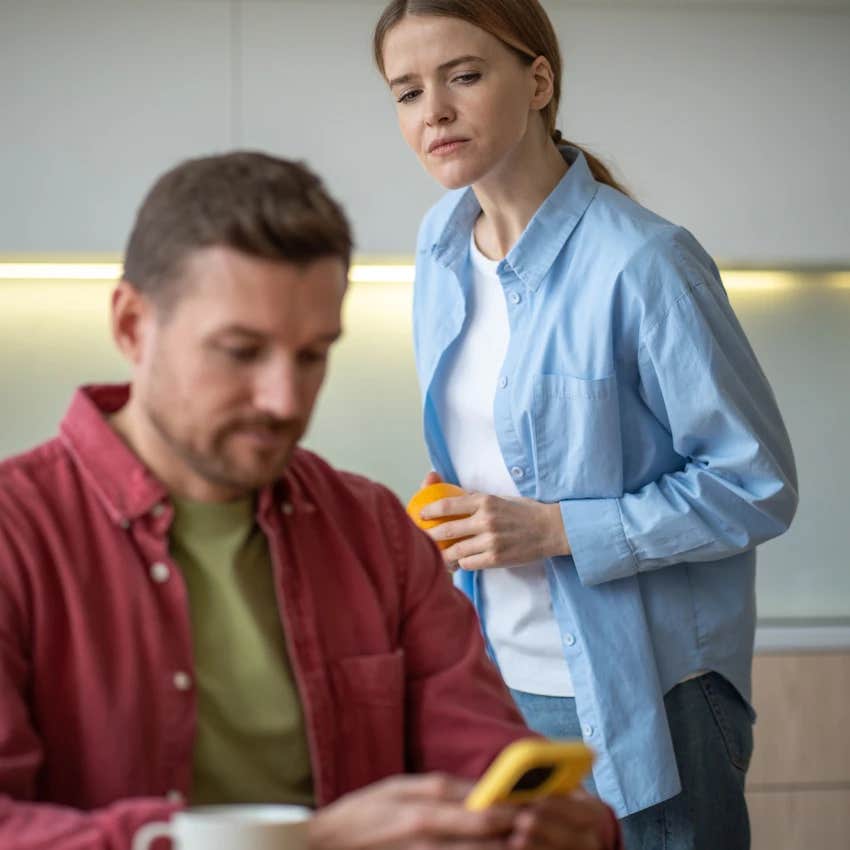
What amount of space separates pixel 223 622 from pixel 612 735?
2.37 ft

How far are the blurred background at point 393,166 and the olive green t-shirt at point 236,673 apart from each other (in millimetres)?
2034

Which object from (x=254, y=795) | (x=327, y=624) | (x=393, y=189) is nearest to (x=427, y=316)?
(x=327, y=624)

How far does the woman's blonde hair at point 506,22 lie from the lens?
179 centimetres

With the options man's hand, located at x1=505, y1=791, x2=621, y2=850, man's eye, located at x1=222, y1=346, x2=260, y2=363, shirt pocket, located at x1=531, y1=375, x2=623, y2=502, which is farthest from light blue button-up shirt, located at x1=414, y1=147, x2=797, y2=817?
man's eye, located at x1=222, y1=346, x2=260, y2=363

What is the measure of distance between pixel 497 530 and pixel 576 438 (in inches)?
6.0

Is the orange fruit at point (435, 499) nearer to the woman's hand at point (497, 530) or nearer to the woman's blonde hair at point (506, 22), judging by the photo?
the woman's hand at point (497, 530)

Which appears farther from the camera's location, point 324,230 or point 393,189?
point 393,189

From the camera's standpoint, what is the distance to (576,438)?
5.88 feet

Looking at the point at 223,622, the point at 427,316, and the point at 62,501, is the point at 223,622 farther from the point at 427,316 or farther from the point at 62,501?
the point at 427,316

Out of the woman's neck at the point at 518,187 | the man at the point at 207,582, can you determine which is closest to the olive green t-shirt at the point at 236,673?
the man at the point at 207,582

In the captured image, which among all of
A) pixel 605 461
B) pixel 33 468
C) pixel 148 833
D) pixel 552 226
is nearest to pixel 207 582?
pixel 33 468

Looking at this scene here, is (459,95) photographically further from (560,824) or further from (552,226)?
(560,824)

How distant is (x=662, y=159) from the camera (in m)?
3.26

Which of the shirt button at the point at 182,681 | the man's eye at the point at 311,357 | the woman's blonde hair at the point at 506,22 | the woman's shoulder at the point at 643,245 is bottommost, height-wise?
the shirt button at the point at 182,681
